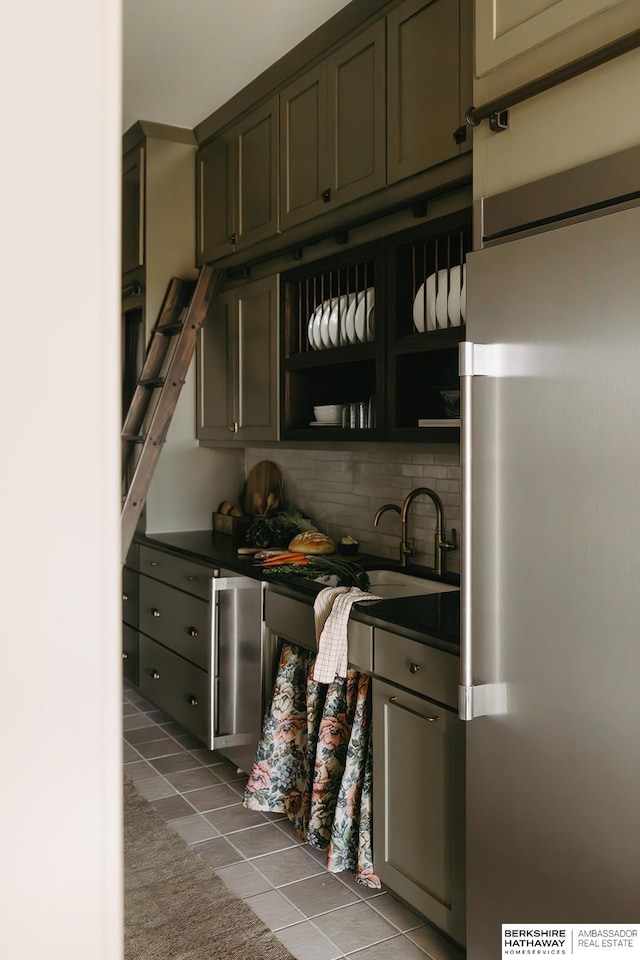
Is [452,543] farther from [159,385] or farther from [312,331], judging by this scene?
[159,385]

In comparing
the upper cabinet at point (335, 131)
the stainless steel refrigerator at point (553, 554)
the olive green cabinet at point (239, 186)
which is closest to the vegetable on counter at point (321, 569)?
the stainless steel refrigerator at point (553, 554)

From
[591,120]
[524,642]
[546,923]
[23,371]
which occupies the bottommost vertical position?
Answer: [546,923]

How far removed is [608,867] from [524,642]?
436 millimetres

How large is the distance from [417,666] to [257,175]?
96.3 inches

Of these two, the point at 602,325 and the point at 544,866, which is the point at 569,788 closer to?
the point at 544,866

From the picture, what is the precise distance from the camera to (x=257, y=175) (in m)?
3.49

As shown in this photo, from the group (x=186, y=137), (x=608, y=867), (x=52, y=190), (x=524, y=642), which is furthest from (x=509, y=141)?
(x=186, y=137)

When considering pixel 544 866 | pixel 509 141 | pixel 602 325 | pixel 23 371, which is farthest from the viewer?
pixel 509 141

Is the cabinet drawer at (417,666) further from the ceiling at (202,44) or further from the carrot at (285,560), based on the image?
the ceiling at (202,44)

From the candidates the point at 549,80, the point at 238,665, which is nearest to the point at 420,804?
the point at 238,665

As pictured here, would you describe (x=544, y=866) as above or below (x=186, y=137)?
below

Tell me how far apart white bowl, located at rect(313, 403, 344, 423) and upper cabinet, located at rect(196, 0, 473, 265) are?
0.68m

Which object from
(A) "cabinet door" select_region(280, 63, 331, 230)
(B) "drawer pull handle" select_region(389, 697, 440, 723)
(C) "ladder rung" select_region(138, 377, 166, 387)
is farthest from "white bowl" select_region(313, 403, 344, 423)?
(B) "drawer pull handle" select_region(389, 697, 440, 723)

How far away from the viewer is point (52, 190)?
0.88 ft
